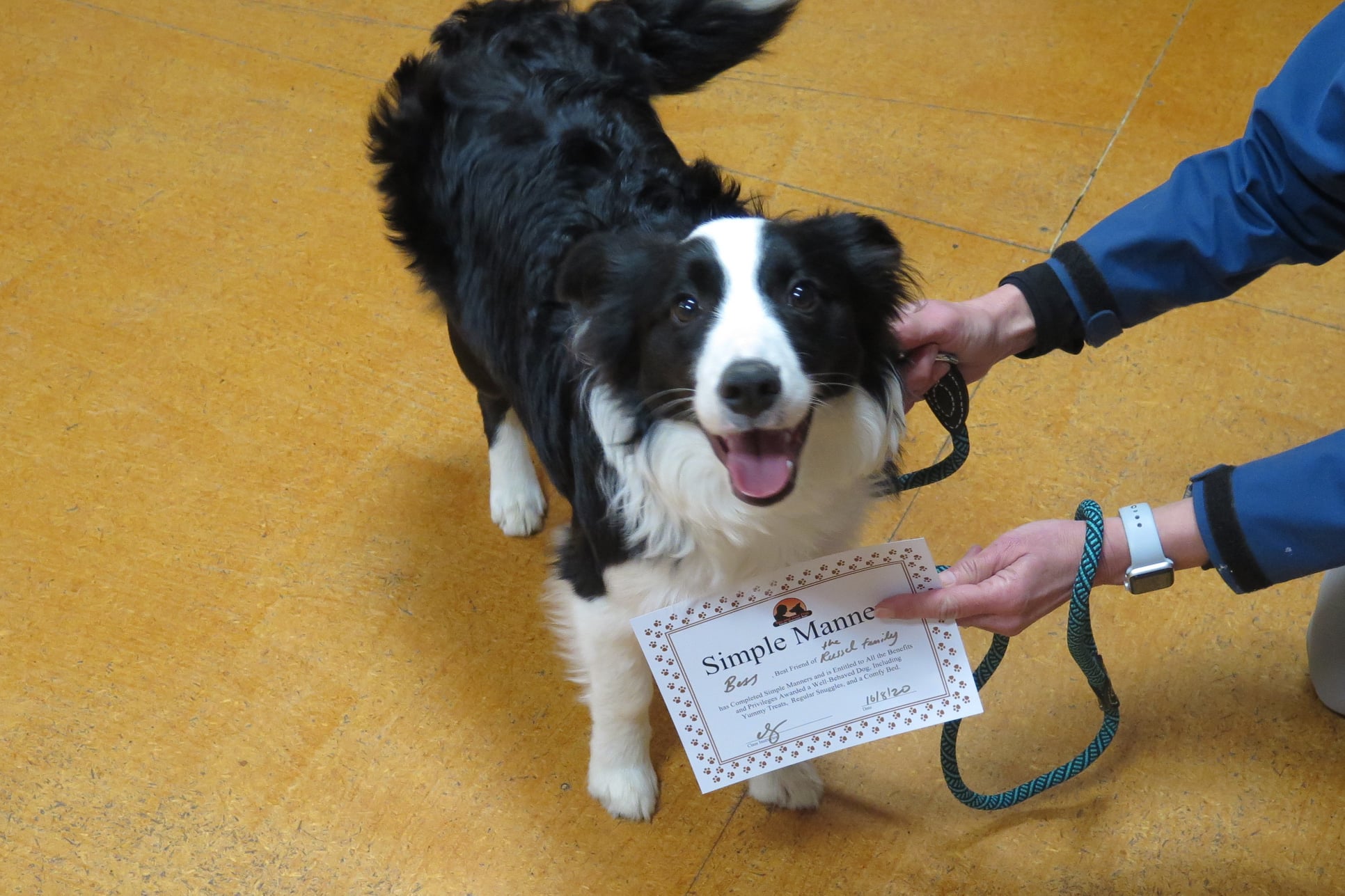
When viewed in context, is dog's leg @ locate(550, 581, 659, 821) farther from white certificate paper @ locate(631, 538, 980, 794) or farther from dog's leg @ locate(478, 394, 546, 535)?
dog's leg @ locate(478, 394, 546, 535)

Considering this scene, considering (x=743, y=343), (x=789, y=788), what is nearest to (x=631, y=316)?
(x=743, y=343)

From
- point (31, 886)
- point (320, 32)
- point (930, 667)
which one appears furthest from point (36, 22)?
point (930, 667)

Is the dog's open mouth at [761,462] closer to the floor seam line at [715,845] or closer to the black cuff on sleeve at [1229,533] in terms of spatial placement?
the black cuff on sleeve at [1229,533]

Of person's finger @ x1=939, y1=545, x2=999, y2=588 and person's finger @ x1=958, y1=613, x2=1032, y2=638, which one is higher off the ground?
person's finger @ x1=939, y1=545, x2=999, y2=588

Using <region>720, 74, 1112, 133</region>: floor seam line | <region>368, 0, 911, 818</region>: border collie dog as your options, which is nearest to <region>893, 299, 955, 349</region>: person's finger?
<region>368, 0, 911, 818</region>: border collie dog

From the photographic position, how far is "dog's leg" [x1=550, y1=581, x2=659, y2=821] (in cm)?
165

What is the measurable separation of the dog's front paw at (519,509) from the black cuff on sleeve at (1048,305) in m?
1.02

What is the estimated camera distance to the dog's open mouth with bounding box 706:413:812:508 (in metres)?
1.32

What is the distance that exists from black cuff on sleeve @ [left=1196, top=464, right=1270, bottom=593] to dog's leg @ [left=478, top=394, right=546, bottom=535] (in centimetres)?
126

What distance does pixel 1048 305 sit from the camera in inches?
65.6

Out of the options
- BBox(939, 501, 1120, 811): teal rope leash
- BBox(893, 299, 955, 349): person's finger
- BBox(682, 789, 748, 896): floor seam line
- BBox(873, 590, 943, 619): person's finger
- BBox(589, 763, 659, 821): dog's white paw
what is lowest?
BBox(682, 789, 748, 896): floor seam line

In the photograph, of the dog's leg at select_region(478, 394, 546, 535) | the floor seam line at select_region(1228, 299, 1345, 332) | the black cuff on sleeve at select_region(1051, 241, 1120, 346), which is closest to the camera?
the black cuff on sleeve at select_region(1051, 241, 1120, 346)
